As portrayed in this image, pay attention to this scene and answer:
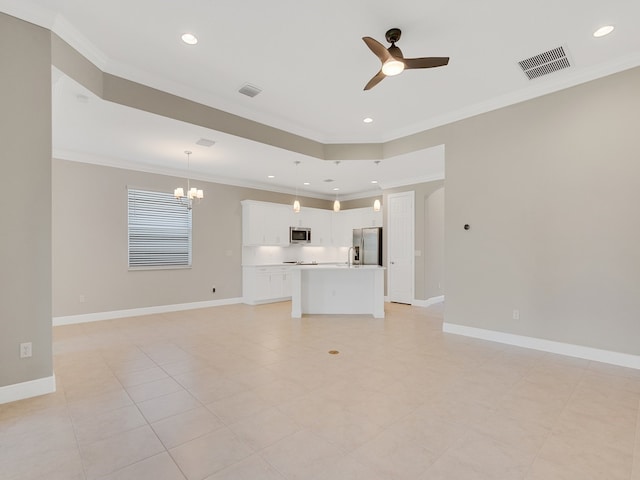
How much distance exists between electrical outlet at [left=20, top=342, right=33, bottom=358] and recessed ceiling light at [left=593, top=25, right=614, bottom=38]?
19.4 feet

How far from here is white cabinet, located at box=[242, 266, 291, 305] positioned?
Answer: 732 cm

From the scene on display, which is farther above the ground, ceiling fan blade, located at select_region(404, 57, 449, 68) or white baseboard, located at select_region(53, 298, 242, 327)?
ceiling fan blade, located at select_region(404, 57, 449, 68)

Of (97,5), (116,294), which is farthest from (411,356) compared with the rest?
(116,294)

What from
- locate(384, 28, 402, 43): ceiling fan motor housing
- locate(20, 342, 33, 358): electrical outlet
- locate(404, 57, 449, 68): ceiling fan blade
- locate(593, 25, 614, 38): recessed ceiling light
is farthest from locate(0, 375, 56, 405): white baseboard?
locate(593, 25, 614, 38): recessed ceiling light

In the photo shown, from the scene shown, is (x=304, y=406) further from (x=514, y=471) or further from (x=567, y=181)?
(x=567, y=181)

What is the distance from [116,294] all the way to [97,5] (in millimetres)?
4889

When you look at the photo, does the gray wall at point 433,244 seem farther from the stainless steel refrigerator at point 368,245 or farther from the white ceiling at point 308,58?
the white ceiling at point 308,58

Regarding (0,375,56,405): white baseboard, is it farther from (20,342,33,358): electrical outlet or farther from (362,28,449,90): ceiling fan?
(362,28,449,90): ceiling fan

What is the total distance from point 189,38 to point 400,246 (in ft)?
19.7

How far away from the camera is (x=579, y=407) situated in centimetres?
254

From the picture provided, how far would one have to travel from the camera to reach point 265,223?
25.4ft

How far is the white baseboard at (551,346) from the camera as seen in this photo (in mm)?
3379

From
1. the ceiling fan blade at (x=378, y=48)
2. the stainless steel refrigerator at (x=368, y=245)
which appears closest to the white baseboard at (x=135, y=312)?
the stainless steel refrigerator at (x=368, y=245)

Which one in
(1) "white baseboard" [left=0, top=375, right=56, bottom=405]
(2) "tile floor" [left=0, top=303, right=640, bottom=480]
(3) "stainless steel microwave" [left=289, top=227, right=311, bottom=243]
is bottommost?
(2) "tile floor" [left=0, top=303, right=640, bottom=480]
